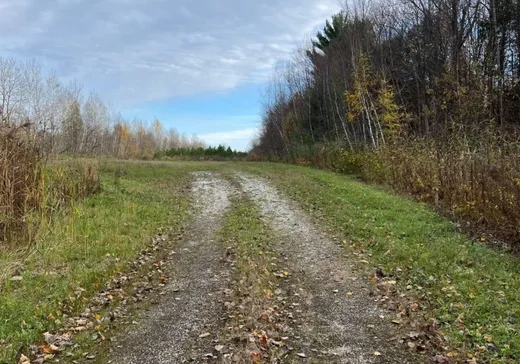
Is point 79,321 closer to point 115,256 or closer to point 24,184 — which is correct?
point 115,256

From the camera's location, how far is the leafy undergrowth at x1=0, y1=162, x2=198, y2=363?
4719 mm

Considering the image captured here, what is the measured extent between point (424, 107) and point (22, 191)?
1314 cm

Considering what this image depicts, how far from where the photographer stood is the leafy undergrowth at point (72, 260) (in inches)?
186

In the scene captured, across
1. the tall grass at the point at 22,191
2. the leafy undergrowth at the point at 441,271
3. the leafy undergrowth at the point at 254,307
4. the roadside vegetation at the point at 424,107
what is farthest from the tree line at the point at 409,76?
the tall grass at the point at 22,191

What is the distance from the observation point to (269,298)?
17.9ft

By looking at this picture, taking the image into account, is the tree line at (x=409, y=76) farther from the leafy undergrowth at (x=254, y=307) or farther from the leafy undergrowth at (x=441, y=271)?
the leafy undergrowth at (x=254, y=307)

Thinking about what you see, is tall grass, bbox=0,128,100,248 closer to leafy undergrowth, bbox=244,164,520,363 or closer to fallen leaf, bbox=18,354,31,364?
fallen leaf, bbox=18,354,31,364

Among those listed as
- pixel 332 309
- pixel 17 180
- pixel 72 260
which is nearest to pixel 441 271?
pixel 332 309

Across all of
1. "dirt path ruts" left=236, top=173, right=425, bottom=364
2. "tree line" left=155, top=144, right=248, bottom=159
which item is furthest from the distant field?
"tree line" left=155, top=144, right=248, bottom=159

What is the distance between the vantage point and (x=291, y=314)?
16.5ft

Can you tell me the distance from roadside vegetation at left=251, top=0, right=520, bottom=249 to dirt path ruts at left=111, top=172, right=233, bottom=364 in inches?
208

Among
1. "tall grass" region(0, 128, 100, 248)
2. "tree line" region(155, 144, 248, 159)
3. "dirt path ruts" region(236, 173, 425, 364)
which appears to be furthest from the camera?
"tree line" region(155, 144, 248, 159)

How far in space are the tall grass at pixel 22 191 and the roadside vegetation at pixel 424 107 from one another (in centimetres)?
859

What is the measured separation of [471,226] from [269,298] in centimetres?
528
